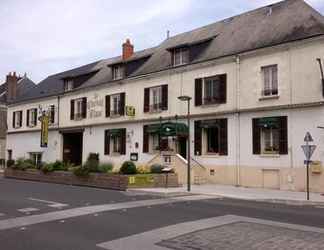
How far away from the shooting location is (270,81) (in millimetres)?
26297

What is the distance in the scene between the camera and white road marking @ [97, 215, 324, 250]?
9.38 m

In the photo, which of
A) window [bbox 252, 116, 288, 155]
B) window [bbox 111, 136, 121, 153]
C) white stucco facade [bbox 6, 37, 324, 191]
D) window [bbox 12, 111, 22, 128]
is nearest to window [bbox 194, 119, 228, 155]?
white stucco facade [bbox 6, 37, 324, 191]

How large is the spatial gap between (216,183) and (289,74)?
24.6ft

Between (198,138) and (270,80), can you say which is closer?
(270,80)

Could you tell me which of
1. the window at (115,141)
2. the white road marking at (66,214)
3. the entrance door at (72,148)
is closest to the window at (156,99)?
the window at (115,141)

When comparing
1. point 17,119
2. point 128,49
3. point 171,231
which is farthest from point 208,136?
point 17,119

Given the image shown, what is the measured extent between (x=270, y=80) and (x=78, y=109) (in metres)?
19.8

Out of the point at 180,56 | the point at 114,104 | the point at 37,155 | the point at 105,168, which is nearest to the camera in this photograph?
the point at 105,168

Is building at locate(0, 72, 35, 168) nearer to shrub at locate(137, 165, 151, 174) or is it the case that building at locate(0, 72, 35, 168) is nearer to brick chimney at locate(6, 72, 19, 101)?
brick chimney at locate(6, 72, 19, 101)

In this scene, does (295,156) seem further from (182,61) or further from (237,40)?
(182,61)

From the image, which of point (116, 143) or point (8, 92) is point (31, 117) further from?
point (116, 143)

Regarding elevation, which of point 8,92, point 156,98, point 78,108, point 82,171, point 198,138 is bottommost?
point 82,171

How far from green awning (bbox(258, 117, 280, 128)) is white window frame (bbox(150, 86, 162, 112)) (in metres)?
8.37

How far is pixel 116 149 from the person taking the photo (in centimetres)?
3662
